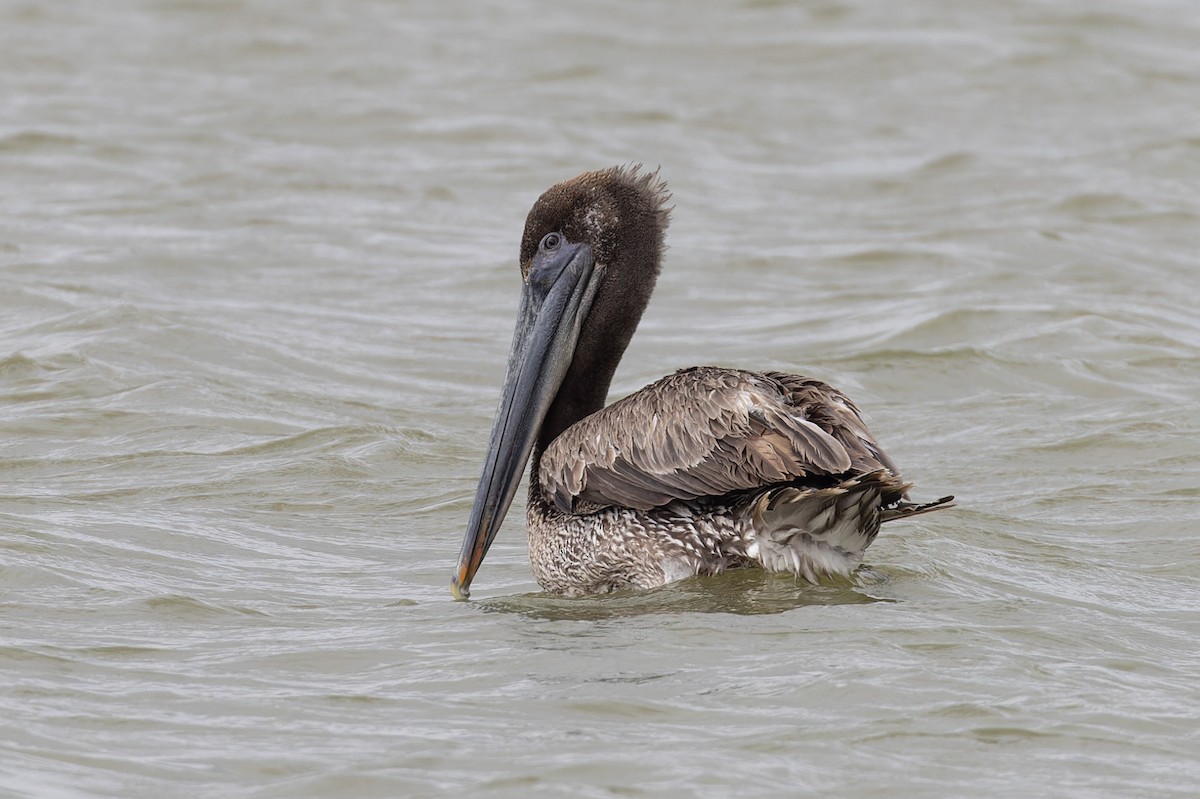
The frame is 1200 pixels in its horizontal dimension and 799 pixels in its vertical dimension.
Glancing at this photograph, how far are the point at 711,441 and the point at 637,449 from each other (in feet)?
0.96

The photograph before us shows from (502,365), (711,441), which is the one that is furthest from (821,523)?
(502,365)

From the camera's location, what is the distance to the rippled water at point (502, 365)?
4785mm

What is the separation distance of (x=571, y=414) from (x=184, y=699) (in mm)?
2270

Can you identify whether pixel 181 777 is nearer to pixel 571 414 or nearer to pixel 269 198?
pixel 571 414

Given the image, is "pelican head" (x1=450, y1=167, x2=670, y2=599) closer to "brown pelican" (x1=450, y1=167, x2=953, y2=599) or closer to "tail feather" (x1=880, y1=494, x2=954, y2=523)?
"brown pelican" (x1=450, y1=167, x2=953, y2=599)

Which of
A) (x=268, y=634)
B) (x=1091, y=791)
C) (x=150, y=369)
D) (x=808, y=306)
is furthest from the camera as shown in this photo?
(x=808, y=306)

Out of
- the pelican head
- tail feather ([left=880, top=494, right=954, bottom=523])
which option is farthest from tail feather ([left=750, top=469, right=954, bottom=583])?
the pelican head

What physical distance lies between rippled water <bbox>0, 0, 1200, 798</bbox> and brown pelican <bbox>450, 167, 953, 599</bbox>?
177mm

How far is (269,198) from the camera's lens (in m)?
13.9

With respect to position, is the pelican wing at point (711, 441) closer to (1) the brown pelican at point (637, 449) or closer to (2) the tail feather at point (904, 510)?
(1) the brown pelican at point (637, 449)

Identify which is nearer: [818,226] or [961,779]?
[961,779]

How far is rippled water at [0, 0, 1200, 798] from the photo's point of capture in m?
4.79

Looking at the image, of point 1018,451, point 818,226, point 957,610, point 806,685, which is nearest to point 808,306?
point 818,226

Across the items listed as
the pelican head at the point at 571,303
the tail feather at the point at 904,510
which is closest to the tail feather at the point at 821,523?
the tail feather at the point at 904,510
